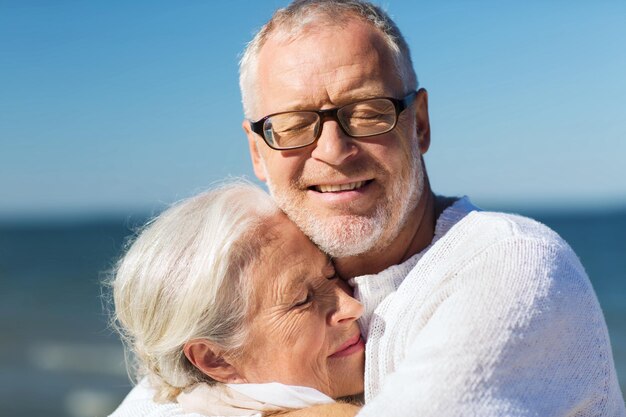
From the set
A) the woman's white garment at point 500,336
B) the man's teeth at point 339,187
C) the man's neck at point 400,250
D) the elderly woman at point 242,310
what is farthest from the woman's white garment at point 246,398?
the man's teeth at point 339,187

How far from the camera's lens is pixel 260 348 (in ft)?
9.36

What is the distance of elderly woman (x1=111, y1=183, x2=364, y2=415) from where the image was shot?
2.80 m

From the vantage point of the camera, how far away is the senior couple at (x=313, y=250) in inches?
108

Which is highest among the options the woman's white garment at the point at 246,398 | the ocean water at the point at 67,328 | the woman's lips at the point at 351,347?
the woman's lips at the point at 351,347

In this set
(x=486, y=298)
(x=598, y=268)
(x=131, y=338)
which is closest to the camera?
(x=486, y=298)

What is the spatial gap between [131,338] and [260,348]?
0.60 metres

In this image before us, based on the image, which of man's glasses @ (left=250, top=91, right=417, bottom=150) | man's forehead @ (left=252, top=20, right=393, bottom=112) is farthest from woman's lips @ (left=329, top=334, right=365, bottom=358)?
man's forehead @ (left=252, top=20, right=393, bottom=112)

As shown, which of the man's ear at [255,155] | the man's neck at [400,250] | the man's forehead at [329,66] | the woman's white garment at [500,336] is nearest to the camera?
the woman's white garment at [500,336]

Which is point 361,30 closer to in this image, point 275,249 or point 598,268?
point 275,249

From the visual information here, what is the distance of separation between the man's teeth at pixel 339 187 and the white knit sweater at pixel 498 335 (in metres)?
0.39

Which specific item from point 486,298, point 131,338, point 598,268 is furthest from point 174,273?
point 598,268

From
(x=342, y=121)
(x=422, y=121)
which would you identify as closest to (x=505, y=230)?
(x=342, y=121)

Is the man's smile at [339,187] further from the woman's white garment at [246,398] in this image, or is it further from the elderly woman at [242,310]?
the woman's white garment at [246,398]

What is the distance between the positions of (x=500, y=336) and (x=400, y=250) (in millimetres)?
887
